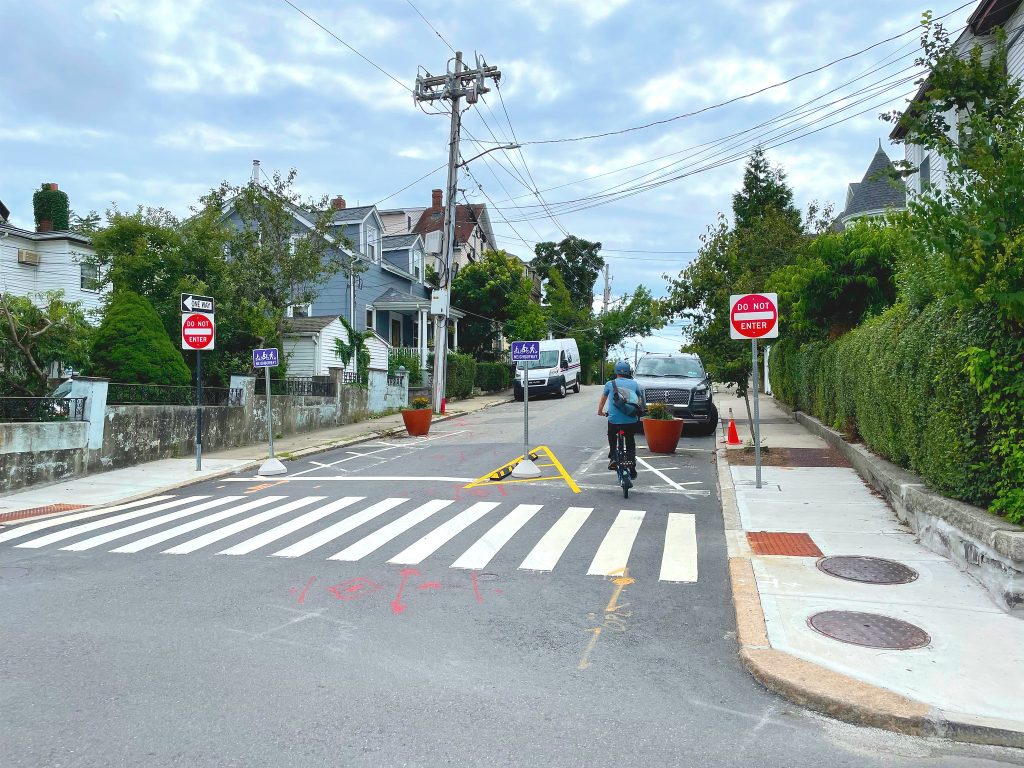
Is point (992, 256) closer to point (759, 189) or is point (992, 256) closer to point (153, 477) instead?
point (153, 477)

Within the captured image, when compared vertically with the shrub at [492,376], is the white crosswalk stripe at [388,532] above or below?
below

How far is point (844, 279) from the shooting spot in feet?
52.9

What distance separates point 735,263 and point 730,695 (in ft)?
65.9

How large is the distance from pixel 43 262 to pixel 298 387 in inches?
571

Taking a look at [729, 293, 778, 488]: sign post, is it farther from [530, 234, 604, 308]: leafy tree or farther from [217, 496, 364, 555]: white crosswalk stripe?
[530, 234, 604, 308]: leafy tree

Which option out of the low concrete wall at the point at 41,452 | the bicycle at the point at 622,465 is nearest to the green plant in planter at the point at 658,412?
the bicycle at the point at 622,465

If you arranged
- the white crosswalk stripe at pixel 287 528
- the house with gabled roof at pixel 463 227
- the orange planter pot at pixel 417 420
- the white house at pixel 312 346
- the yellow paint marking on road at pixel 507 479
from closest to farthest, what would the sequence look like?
the white crosswalk stripe at pixel 287 528 → the yellow paint marking on road at pixel 507 479 → the orange planter pot at pixel 417 420 → the white house at pixel 312 346 → the house with gabled roof at pixel 463 227

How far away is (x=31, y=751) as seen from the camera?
384 centimetres

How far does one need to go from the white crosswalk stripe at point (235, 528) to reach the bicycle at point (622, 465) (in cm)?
443

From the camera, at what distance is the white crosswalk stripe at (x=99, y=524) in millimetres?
9195

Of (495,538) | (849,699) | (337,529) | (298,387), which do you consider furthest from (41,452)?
(849,699)

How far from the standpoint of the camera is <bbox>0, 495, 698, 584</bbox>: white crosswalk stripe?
7.88 metres

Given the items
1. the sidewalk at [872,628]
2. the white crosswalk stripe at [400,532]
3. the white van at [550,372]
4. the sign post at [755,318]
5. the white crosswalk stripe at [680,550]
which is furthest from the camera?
the white van at [550,372]

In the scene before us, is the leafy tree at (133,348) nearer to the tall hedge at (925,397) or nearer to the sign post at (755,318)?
the sign post at (755,318)
